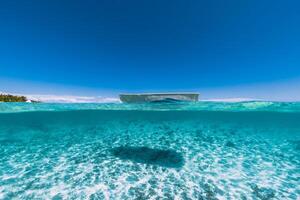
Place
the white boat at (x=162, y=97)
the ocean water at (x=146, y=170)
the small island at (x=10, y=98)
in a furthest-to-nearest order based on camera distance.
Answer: the white boat at (x=162, y=97) < the small island at (x=10, y=98) < the ocean water at (x=146, y=170)

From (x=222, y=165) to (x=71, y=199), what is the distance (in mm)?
7352

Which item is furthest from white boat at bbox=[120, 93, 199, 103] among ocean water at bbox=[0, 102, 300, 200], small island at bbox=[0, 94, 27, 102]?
ocean water at bbox=[0, 102, 300, 200]

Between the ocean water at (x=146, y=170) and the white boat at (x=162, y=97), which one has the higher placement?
the white boat at (x=162, y=97)

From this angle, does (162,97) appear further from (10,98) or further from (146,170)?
(146,170)

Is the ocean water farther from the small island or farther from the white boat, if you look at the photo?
the small island

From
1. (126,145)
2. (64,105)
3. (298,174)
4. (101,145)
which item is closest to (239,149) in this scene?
(298,174)

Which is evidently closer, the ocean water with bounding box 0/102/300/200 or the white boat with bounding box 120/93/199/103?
the ocean water with bounding box 0/102/300/200

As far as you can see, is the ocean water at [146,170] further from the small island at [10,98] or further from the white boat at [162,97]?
the small island at [10,98]

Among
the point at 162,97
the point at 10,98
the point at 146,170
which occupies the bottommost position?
the point at 146,170

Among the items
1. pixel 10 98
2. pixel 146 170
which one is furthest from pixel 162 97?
pixel 146 170

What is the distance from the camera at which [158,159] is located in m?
9.76

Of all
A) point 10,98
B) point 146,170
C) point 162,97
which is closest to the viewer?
point 146,170

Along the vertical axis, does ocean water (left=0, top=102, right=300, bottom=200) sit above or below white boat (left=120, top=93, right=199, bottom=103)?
below

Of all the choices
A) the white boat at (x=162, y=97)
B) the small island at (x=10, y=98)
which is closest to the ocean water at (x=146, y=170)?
the white boat at (x=162, y=97)
